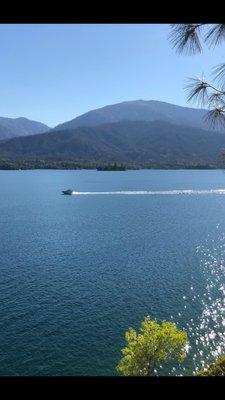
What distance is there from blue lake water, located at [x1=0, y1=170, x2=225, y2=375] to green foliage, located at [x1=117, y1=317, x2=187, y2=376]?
2.17m

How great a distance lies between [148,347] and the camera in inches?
1596

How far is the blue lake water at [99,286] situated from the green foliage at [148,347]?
7.11 feet

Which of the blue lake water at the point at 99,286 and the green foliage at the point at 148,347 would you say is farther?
the blue lake water at the point at 99,286

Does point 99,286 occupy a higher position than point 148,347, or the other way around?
point 148,347

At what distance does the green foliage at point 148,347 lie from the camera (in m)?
39.7

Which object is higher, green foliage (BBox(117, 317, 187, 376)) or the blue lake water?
green foliage (BBox(117, 317, 187, 376))

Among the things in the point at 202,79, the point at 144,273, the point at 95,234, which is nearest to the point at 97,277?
the point at 144,273

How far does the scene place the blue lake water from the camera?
44.4m

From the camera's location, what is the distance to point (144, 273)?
72500 mm

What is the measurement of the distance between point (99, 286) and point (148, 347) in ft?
80.7

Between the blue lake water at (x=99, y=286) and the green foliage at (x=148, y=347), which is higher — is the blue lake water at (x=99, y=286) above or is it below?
below
